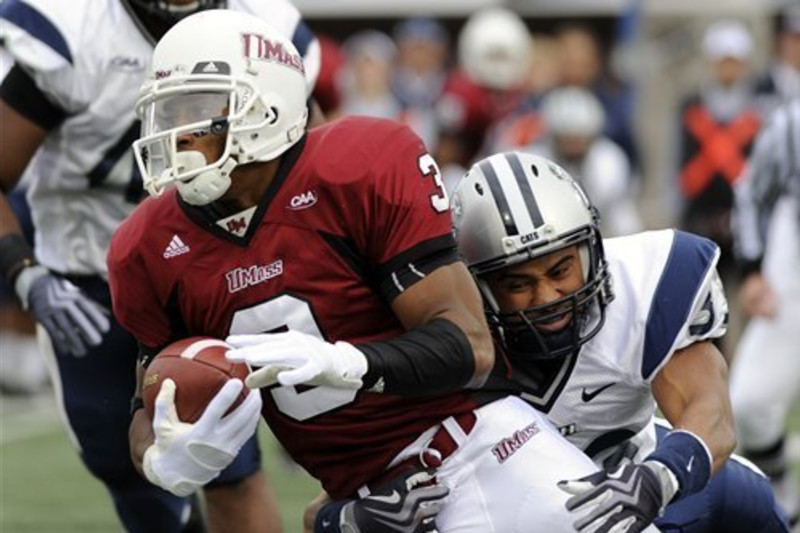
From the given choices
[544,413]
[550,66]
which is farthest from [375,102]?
[544,413]

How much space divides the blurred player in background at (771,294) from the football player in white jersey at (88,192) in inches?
92.5

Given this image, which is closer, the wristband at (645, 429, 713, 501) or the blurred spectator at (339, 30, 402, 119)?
the wristband at (645, 429, 713, 501)

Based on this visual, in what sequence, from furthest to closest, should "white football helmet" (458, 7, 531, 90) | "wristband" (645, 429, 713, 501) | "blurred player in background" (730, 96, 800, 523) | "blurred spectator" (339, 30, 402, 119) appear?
1. "white football helmet" (458, 7, 531, 90)
2. "blurred spectator" (339, 30, 402, 119)
3. "blurred player in background" (730, 96, 800, 523)
4. "wristband" (645, 429, 713, 501)

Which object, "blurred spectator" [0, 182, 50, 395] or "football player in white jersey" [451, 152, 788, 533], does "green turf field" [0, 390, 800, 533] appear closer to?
"blurred spectator" [0, 182, 50, 395]

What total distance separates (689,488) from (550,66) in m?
9.89

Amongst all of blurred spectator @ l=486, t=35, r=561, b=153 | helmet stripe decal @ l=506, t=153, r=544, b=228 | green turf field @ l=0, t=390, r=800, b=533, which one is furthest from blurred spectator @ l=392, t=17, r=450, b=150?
helmet stripe decal @ l=506, t=153, r=544, b=228

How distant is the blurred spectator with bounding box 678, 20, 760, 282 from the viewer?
36.3ft

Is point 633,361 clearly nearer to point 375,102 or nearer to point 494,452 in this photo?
point 494,452

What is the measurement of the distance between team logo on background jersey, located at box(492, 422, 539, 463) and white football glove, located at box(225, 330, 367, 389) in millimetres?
472

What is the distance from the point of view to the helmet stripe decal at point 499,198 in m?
4.30

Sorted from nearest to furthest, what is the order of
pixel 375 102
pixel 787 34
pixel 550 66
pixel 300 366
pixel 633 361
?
pixel 300 366, pixel 633 361, pixel 787 34, pixel 375 102, pixel 550 66

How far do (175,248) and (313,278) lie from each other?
294mm

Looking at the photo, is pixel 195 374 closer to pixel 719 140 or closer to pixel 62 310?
pixel 62 310

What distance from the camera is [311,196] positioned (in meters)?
4.01
